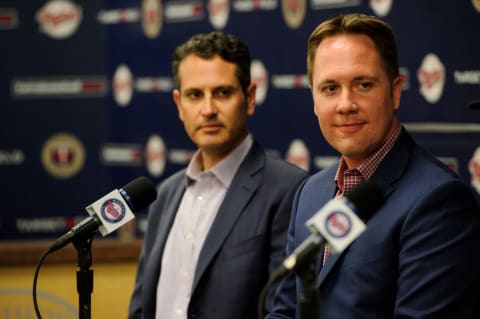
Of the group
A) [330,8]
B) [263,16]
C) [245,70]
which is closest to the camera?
[245,70]

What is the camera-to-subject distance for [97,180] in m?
4.75

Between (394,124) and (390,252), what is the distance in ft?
1.27

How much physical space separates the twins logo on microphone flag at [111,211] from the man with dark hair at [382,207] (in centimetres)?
54

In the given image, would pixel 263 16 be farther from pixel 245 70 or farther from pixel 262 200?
pixel 262 200

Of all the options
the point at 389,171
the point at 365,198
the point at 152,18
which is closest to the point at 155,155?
the point at 152,18

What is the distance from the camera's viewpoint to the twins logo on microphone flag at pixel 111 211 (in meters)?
2.10

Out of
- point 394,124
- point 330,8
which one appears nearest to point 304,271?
point 394,124

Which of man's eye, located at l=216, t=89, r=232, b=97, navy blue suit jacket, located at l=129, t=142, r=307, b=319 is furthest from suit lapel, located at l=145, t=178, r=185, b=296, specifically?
man's eye, located at l=216, t=89, r=232, b=97

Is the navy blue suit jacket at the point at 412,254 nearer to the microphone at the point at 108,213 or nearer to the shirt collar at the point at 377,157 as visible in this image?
the shirt collar at the point at 377,157

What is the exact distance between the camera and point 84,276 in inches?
83.0

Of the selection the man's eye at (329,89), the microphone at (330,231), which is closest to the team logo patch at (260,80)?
the man's eye at (329,89)

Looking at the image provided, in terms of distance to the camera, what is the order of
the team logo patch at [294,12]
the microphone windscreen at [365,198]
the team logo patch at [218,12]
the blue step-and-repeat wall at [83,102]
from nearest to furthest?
the microphone windscreen at [365,198]
the team logo patch at [294,12]
the team logo patch at [218,12]
the blue step-and-repeat wall at [83,102]

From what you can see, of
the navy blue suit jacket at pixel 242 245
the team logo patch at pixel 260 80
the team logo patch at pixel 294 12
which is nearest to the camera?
the navy blue suit jacket at pixel 242 245

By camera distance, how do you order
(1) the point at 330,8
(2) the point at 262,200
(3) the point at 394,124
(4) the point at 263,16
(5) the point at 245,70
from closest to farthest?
(3) the point at 394,124 < (2) the point at 262,200 < (5) the point at 245,70 < (1) the point at 330,8 < (4) the point at 263,16
